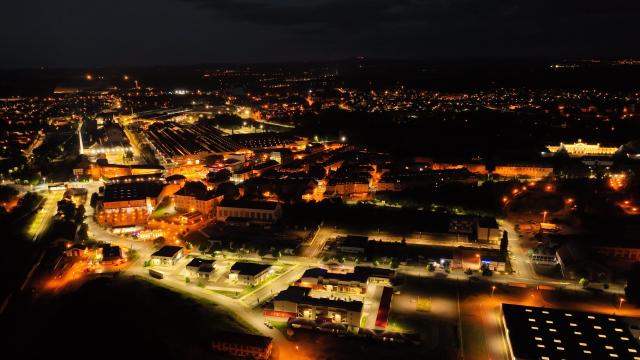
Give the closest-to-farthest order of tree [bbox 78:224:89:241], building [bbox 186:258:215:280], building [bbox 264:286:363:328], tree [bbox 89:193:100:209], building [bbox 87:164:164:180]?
building [bbox 264:286:363:328]
building [bbox 186:258:215:280]
tree [bbox 78:224:89:241]
tree [bbox 89:193:100:209]
building [bbox 87:164:164:180]

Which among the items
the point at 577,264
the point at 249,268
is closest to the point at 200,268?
the point at 249,268

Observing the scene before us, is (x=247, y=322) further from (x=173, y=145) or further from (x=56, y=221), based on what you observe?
(x=173, y=145)

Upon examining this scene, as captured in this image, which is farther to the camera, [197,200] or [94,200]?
[94,200]

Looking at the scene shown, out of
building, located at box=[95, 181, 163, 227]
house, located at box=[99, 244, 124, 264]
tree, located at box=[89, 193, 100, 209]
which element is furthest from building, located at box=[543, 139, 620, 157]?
tree, located at box=[89, 193, 100, 209]

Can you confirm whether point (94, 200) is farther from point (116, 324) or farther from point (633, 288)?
point (633, 288)

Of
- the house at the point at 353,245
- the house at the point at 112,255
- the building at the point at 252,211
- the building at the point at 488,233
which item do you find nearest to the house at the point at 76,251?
the house at the point at 112,255

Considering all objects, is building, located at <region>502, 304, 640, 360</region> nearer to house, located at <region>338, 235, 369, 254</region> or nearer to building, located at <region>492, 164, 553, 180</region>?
house, located at <region>338, 235, 369, 254</region>
